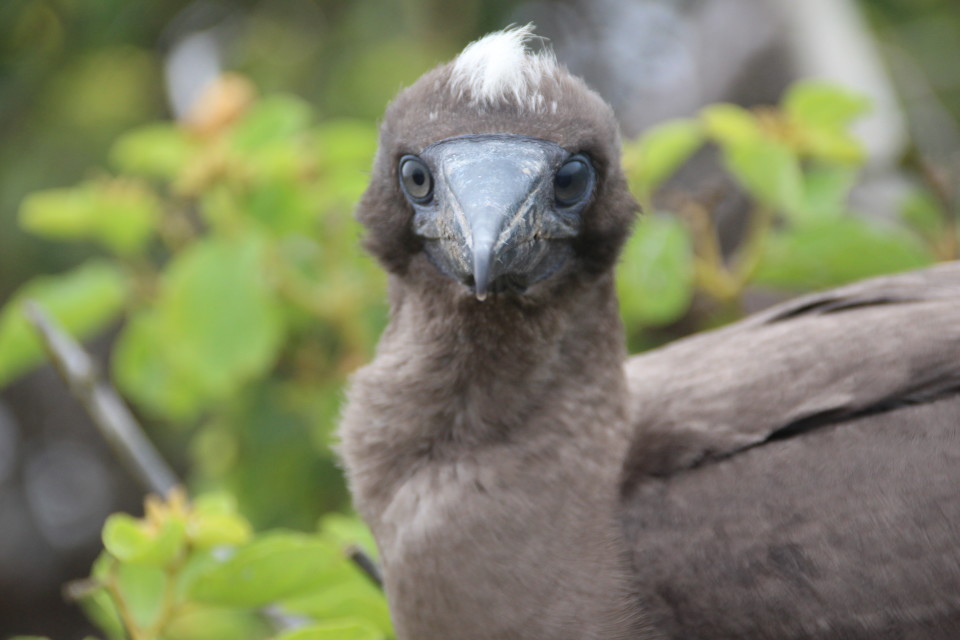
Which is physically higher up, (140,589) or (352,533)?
(140,589)

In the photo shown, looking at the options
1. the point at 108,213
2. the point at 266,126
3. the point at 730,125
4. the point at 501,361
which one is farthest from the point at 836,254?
the point at 108,213

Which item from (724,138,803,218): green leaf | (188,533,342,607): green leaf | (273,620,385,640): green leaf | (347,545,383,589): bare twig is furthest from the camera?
(724,138,803,218): green leaf

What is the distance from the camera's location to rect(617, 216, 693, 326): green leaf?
324 centimetres

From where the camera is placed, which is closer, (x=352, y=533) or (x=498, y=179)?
(x=498, y=179)

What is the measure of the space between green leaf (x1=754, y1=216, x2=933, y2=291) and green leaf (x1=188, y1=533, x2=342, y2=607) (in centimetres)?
177

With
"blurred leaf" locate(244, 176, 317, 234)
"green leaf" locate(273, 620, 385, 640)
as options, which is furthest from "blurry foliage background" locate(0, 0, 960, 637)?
"green leaf" locate(273, 620, 385, 640)

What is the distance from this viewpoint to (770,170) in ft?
10.5

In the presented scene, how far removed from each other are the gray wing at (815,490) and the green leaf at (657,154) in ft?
2.91

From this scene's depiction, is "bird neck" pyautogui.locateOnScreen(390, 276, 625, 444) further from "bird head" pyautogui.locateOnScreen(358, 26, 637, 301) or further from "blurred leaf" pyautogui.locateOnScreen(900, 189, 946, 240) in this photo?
"blurred leaf" pyautogui.locateOnScreen(900, 189, 946, 240)

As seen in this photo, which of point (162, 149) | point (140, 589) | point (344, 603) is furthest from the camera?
point (162, 149)

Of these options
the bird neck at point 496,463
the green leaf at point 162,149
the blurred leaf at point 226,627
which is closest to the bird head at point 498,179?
the bird neck at point 496,463

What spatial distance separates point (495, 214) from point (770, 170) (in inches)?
48.7

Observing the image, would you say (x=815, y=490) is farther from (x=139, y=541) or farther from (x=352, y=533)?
(x=139, y=541)

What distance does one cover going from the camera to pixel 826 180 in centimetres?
359
